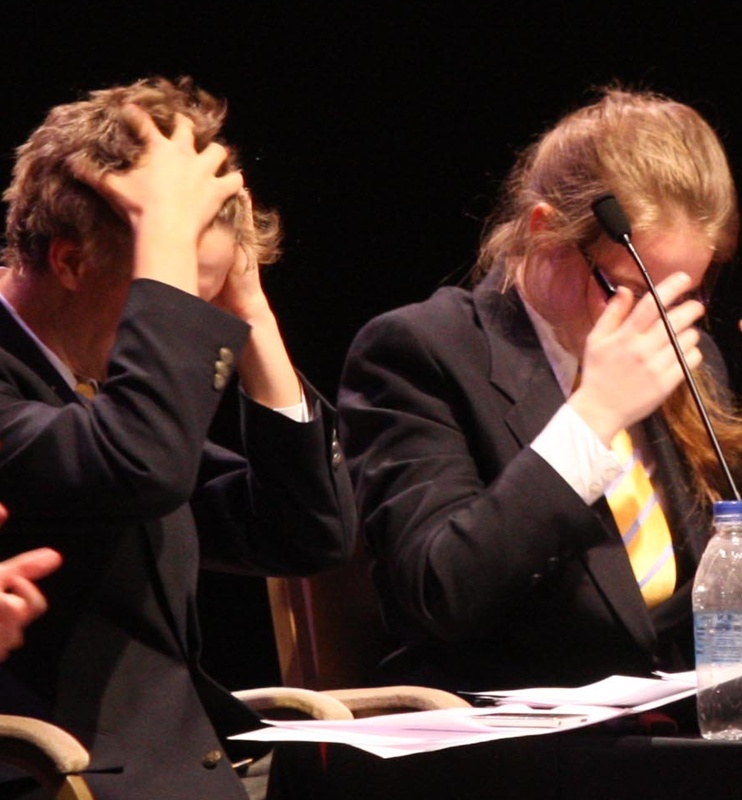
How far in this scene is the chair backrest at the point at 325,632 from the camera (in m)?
1.80

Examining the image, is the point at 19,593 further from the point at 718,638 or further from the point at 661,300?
the point at 661,300

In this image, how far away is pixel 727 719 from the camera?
1.13 m

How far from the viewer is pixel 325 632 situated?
5.91 ft

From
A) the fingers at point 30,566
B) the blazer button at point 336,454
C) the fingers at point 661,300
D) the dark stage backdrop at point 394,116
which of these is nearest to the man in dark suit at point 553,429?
the fingers at point 661,300

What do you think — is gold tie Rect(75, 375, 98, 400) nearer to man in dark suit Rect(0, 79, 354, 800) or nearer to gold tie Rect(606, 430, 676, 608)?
man in dark suit Rect(0, 79, 354, 800)

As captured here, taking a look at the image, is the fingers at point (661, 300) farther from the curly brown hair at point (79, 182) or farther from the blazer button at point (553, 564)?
the curly brown hair at point (79, 182)

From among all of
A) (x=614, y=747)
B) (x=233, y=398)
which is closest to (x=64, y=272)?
(x=614, y=747)

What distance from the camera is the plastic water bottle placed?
1.13 metres

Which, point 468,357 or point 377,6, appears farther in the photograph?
point 377,6

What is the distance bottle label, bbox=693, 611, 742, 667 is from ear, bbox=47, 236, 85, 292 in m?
0.67

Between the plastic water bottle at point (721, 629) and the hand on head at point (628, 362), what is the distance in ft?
1.15

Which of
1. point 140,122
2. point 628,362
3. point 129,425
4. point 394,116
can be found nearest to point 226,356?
point 129,425

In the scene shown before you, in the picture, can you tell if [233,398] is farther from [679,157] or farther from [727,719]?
[727,719]

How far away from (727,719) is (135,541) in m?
0.58
